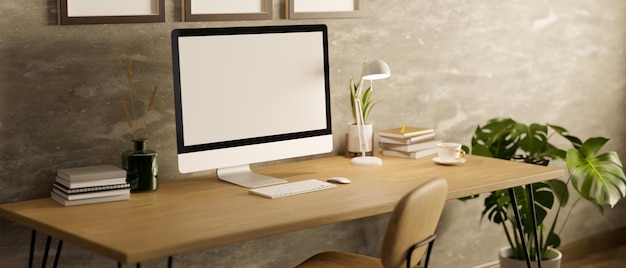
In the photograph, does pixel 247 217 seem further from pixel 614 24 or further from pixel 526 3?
pixel 614 24

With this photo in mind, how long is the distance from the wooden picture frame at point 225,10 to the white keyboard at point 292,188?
2.14 feet

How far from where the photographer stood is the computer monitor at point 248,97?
2.89m

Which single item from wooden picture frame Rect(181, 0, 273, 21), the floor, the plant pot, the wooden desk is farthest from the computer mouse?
the floor

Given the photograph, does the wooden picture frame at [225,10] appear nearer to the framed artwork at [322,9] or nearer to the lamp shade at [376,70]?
the framed artwork at [322,9]

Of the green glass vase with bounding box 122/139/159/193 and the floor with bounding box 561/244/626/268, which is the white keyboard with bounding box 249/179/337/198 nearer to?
the green glass vase with bounding box 122/139/159/193

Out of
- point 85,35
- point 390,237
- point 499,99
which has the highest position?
point 85,35

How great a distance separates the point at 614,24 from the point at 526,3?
68 centimetres

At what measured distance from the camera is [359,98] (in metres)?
3.56

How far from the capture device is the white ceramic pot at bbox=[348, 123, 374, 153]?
138 inches

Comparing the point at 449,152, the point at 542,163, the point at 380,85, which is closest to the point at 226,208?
the point at 449,152

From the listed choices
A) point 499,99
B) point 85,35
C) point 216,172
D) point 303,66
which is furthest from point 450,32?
point 85,35

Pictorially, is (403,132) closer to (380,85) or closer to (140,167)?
(380,85)

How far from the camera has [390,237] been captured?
252 centimetres

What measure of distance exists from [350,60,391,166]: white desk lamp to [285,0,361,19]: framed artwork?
29cm
